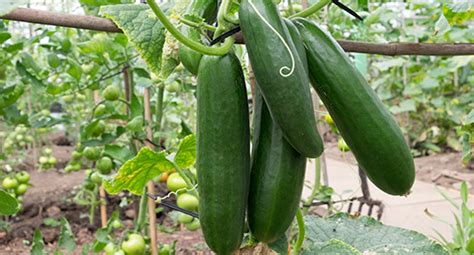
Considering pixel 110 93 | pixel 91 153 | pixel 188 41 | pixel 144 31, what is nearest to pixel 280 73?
pixel 188 41

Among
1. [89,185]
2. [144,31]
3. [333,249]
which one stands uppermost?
[144,31]

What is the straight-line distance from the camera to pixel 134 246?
1.73 metres

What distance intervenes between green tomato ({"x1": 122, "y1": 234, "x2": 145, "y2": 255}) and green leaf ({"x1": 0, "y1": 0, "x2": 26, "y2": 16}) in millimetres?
1211

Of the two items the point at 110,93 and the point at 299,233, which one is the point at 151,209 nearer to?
the point at 110,93

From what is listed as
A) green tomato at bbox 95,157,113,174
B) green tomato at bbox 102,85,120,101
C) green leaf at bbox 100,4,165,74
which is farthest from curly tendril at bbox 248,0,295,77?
green tomato at bbox 95,157,113,174

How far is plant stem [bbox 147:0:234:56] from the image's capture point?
0.62 metres

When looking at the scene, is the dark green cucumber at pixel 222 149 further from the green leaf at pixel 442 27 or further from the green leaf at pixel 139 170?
the green leaf at pixel 442 27

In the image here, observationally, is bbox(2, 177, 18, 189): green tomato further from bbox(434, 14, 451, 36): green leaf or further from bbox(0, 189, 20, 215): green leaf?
bbox(434, 14, 451, 36): green leaf

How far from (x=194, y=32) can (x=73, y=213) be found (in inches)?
112

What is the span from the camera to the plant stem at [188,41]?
0.62 metres

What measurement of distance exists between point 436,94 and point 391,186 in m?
5.24

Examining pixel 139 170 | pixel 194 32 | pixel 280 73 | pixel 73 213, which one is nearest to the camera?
pixel 280 73

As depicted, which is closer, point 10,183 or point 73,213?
point 10,183

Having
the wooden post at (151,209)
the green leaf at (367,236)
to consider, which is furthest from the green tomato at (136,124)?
the green leaf at (367,236)
